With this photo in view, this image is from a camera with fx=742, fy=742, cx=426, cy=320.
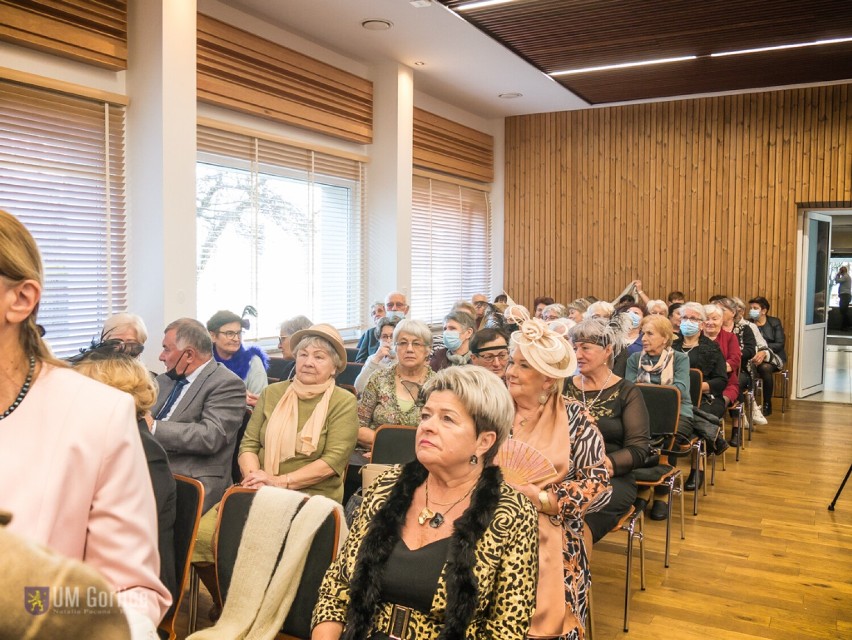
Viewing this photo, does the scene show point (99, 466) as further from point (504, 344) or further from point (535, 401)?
point (504, 344)

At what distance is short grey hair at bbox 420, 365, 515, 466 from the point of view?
2.35 metres

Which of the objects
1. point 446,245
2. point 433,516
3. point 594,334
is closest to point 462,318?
point 594,334

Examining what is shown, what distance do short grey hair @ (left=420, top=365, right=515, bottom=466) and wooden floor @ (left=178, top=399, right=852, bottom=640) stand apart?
1713mm

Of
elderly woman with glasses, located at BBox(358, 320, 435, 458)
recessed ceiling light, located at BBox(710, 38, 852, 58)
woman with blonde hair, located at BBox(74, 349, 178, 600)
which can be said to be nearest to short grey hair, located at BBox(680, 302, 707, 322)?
recessed ceiling light, located at BBox(710, 38, 852, 58)

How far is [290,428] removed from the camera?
374 centimetres

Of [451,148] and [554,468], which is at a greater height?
[451,148]

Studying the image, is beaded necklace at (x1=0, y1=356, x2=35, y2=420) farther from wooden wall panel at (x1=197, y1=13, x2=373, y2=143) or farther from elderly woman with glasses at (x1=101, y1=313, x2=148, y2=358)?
wooden wall panel at (x1=197, y1=13, x2=373, y2=143)

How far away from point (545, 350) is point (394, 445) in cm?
102

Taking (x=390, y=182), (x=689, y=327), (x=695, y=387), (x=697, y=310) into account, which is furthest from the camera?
(x=390, y=182)

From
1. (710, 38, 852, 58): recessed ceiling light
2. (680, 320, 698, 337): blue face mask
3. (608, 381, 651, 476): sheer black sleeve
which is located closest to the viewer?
(608, 381, 651, 476): sheer black sleeve

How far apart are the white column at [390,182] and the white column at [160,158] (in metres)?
3.28

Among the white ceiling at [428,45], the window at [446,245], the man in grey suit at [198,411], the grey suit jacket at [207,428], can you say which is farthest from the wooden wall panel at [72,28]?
the window at [446,245]

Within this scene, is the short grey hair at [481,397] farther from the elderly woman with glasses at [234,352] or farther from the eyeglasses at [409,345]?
the elderly woman with glasses at [234,352]

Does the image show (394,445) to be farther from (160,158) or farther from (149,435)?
(160,158)
